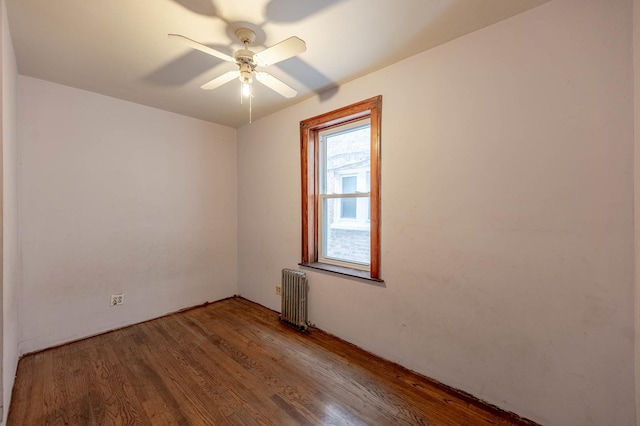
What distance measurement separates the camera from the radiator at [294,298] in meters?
2.86

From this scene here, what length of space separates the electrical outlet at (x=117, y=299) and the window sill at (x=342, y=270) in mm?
2033

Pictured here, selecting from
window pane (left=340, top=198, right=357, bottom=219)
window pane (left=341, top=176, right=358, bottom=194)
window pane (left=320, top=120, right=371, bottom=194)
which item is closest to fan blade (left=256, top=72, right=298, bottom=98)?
window pane (left=320, top=120, right=371, bottom=194)

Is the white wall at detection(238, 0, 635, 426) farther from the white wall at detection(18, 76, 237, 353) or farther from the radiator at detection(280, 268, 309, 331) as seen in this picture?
the white wall at detection(18, 76, 237, 353)

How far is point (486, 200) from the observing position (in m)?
1.78

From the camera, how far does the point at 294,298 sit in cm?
293

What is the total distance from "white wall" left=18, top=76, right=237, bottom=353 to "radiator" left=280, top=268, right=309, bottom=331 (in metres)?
1.27

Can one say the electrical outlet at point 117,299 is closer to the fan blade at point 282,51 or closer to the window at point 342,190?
the window at point 342,190

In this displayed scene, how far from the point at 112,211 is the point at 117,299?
0.98 m

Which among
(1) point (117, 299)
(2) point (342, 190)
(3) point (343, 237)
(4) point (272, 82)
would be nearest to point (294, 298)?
(3) point (343, 237)

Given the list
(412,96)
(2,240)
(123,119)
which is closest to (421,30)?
(412,96)

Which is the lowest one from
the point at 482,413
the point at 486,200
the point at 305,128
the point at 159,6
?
the point at 482,413

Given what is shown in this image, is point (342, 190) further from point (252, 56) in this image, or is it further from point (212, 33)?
point (212, 33)

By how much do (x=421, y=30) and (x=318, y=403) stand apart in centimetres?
266

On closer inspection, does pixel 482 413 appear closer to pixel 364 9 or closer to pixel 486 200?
pixel 486 200
